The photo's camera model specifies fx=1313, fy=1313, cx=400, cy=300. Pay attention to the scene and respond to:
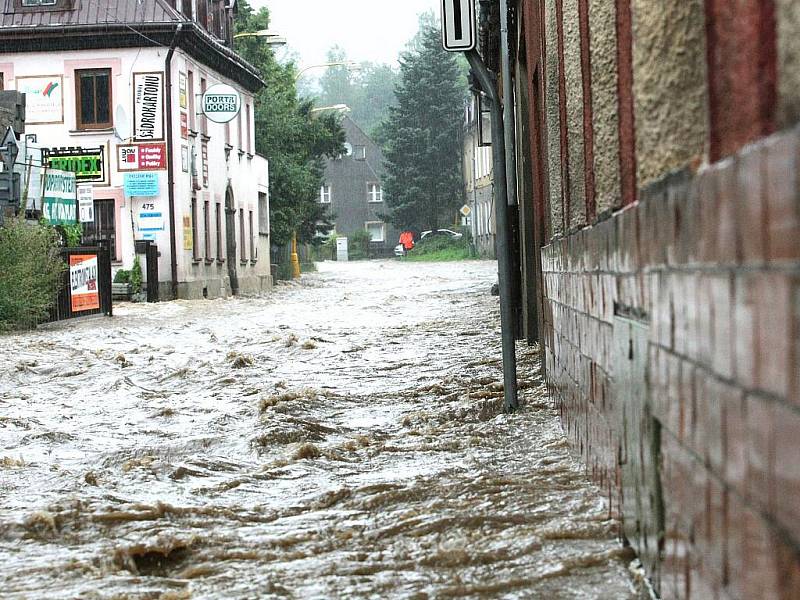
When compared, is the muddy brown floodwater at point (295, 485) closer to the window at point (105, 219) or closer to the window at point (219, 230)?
the window at point (105, 219)

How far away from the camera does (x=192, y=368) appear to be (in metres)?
13.6

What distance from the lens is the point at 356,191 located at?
331ft

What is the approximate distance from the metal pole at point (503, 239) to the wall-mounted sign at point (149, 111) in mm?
23734

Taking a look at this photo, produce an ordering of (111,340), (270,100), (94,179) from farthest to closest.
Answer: (270,100) → (94,179) → (111,340)

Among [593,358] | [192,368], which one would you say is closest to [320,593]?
[593,358]

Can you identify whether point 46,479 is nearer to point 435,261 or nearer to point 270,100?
point 270,100

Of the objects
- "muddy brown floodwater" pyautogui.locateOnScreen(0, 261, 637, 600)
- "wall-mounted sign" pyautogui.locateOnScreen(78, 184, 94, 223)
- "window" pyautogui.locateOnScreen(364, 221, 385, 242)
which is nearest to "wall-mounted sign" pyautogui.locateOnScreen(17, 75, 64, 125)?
"wall-mounted sign" pyautogui.locateOnScreen(78, 184, 94, 223)

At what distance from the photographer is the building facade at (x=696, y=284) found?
185 cm

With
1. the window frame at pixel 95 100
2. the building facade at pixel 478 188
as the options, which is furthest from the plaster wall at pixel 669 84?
the building facade at pixel 478 188

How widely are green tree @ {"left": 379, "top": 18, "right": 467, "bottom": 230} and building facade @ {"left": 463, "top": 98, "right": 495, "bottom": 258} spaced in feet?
4.24

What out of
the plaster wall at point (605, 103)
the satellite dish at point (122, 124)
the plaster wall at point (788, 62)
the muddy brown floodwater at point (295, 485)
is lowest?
the muddy brown floodwater at point (295, 485)

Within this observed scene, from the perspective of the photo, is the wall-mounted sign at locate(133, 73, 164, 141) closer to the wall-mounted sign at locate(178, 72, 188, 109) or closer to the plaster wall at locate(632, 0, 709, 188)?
the wall-mounted sign at locate(178, 72, 188, 109)

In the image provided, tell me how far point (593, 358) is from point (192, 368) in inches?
353

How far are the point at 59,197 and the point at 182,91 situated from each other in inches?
296
